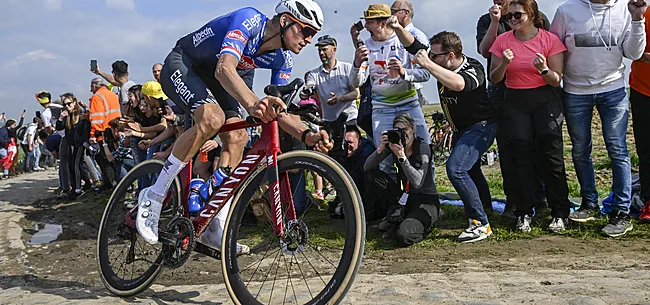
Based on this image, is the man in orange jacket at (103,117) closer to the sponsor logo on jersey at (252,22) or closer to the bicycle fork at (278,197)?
the sponsor logo on jersey at (252,22)

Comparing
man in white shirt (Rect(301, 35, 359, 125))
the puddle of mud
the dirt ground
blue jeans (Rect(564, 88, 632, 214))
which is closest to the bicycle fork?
the dirt ground

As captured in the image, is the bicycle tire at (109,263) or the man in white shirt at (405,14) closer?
the bicycle tire at (109,263)

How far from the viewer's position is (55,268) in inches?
252

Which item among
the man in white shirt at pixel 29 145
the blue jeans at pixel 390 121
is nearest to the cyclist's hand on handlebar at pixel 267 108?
the blue jeans at pixel 390 121

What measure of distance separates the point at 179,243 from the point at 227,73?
1.28 metres

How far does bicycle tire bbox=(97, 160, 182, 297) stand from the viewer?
4680 millimetres

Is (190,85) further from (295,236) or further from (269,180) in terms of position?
(295,236)

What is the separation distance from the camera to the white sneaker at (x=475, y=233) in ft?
20.2

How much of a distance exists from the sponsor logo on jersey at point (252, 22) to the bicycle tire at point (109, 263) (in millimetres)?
1299

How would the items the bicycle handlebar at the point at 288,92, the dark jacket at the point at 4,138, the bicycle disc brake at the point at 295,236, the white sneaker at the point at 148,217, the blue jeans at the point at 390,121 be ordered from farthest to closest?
the dark jacket at the point at 4,138 < the blue jeans at the point at 390,121 < the white sneaker at the point at 148,217 < the bicycle handlebar at the point at 288,92 < the bicycle disc brake at the point at 295,236

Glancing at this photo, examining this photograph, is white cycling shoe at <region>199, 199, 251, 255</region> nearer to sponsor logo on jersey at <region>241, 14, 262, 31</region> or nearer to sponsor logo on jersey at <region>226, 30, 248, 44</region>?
sponsor logo on jersey at <region>226, 30, 248, 44</region>

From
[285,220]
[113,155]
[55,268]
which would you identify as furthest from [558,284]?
[113,155]

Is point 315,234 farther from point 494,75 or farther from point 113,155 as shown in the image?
point 113,155

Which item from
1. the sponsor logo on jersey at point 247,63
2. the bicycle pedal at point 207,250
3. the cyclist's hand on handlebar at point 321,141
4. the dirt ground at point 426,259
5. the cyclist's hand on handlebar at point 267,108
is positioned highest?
the sponsor logo on jersey at point 247,63
